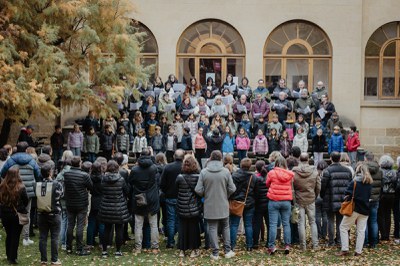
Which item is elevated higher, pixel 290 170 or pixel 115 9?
pixel 115 9

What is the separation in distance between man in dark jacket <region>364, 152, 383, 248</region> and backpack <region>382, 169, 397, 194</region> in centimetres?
34

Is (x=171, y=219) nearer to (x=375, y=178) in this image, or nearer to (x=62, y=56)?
(x=375, y=178)

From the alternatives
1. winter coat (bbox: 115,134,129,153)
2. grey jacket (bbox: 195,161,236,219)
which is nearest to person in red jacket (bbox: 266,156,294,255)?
grey jacket (bbox: 195,161,236,219)

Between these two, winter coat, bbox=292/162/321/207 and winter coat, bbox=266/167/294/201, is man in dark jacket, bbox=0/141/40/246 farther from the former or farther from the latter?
winter coat, bbox=292/162/321/207

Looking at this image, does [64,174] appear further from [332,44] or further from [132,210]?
[332,44]

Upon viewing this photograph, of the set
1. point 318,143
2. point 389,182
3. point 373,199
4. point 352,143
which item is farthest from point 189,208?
point 352,143

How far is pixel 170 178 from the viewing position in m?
13.5

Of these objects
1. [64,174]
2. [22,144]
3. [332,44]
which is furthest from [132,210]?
[332,44]

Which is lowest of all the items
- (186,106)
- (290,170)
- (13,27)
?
(290,170)

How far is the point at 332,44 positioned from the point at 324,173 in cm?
1450

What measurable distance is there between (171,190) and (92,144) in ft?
28.7

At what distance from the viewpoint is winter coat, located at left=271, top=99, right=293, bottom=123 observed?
22922mm

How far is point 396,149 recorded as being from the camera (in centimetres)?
2667

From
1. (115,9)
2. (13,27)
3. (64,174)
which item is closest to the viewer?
(64,174)
